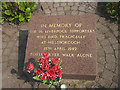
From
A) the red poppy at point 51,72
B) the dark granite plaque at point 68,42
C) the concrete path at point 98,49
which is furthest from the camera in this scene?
the concrete path at point 98,49

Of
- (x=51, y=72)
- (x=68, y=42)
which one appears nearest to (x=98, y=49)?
(x=68, y=42)

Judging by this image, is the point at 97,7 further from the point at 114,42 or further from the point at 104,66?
the point at 104,66

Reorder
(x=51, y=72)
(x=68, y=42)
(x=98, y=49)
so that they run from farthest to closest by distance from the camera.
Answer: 1. (x=98, y=49)
2. (x=68, y=42)
3. (x=51, y=72)

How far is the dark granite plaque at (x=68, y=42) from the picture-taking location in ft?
10.5

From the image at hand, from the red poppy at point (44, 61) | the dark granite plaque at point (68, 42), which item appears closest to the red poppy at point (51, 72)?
the red poppy at point (44, 61)

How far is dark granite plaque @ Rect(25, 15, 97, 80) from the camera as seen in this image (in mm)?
3193

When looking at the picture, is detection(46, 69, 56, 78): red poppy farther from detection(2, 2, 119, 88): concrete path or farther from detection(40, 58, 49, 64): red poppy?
detection(2, 2, 119, 88): concrete path

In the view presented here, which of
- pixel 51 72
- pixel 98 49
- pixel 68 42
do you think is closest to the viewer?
pixel 51 72

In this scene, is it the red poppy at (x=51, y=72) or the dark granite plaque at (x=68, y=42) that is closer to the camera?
the red poppy at (x=51, y=72)

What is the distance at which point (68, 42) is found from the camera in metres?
3.41

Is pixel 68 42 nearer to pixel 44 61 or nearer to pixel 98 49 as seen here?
pixel 44 61

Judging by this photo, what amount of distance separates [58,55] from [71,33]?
0.69 metres

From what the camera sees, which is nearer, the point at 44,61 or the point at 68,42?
the point at 44,61

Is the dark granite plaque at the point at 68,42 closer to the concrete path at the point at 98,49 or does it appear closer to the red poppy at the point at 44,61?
the concrete path at the point at 98,49
